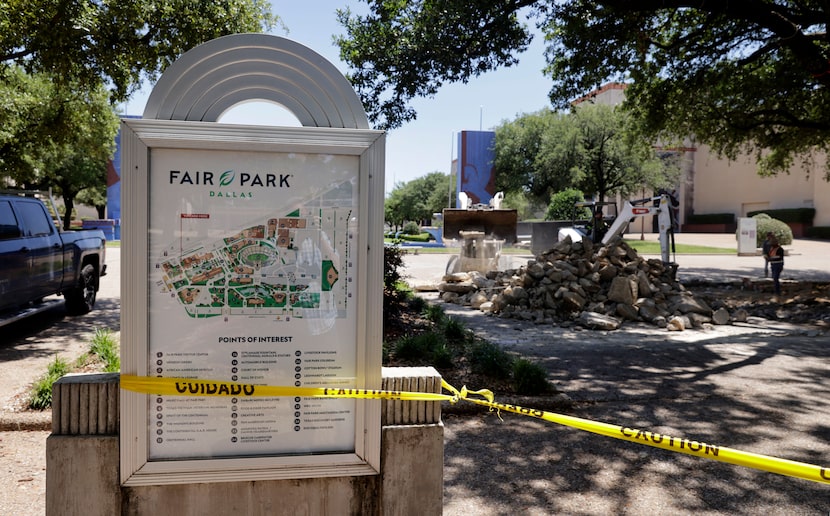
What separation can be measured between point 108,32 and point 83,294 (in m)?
4.62

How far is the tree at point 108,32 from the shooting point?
860 centimetres

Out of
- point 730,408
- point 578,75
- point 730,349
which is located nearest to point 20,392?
point 730,408

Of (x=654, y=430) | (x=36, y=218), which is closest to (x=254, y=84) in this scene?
(x=654, y=430)

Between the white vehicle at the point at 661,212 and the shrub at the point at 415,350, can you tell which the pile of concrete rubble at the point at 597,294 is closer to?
the white vehicle at the point at 661,212

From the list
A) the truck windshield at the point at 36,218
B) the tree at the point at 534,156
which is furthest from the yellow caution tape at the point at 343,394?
the tree at the point at 534,156

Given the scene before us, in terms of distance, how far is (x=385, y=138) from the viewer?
282 centimetres

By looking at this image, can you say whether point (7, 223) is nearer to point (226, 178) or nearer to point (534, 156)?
point (226, 178)

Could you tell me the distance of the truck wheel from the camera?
10422 mm

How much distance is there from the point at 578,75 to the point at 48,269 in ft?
35.6

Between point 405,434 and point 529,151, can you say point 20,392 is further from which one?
point 529,151

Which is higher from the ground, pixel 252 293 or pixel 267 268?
pixel 267 268

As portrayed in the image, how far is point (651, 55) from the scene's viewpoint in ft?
43.4

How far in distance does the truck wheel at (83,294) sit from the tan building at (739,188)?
4040 cm

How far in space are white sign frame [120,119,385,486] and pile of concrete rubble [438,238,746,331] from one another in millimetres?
8939
